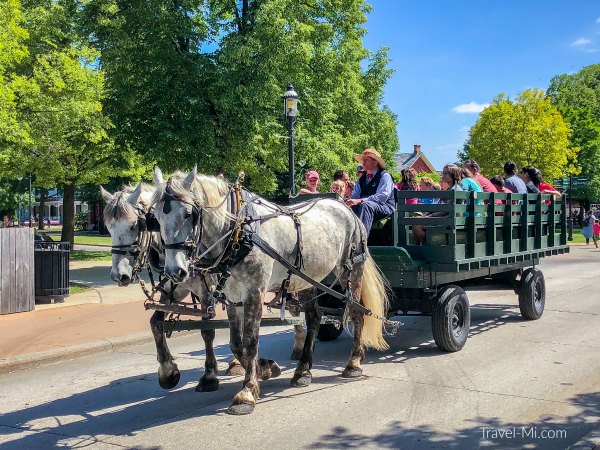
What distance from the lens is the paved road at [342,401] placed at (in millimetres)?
4965

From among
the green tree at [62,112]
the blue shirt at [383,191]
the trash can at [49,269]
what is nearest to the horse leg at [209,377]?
the blue shirt at [383,191]

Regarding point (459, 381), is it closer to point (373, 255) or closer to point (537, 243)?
point (373, 255)

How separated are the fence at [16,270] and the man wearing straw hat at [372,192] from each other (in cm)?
683

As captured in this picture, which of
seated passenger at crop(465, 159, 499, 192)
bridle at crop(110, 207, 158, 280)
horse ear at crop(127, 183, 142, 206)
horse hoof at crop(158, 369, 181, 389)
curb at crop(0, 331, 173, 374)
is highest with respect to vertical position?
seated passenger at crop(465, 159, 499, 192)

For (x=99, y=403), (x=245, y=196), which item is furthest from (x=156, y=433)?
(x=245, y=196)

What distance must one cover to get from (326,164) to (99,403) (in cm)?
1641

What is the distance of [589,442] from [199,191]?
12.5ft

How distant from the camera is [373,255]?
782 cm

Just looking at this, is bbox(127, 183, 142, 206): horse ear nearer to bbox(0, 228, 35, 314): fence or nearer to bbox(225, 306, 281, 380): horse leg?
bbox(225, 306, 281, 380): horse leg

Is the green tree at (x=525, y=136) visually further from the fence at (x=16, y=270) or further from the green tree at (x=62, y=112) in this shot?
the fence at (x=16, y=270)

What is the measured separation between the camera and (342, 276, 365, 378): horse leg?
686 centimetres

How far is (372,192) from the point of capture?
8.18 m

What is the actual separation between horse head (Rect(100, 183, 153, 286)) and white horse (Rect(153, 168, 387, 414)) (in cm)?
49

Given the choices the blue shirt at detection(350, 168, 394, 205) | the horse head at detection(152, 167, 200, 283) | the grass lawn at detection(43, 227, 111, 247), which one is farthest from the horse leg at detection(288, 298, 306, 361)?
the grass lawn at detection(43, 227, 111, 247)
